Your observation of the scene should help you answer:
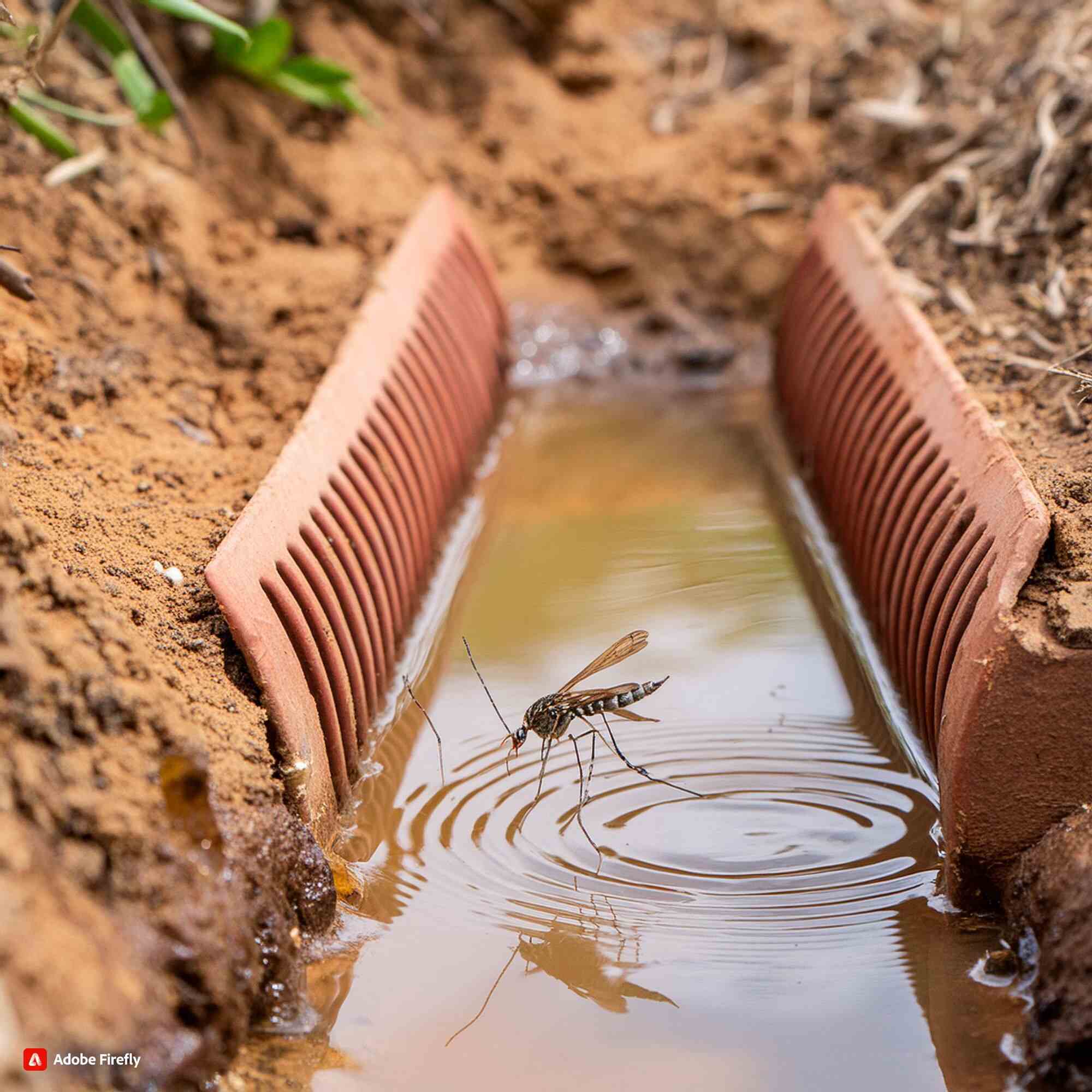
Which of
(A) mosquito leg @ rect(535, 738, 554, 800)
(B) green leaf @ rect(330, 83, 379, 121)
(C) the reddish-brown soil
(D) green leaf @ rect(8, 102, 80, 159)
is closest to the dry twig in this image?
(C) the reddish-brown soil

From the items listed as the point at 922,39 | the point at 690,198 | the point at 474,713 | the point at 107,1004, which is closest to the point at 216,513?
the point at 474,713

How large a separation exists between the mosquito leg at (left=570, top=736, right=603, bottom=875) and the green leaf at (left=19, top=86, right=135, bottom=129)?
2.25 metres

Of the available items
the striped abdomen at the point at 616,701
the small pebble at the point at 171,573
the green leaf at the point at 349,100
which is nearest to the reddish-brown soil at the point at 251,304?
the small pebble at the point at 171,573

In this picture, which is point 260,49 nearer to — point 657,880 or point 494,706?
point 494,706

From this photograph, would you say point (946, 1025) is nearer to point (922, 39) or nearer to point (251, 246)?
point (251, 246)

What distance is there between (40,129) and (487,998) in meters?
2.67

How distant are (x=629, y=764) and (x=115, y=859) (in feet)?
3.96

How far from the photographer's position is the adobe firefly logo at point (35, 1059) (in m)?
1.58

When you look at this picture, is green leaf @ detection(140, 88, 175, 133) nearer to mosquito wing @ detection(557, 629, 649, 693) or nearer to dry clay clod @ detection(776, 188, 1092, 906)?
dry clay clod @ detection(776, 188, 1092, 906)

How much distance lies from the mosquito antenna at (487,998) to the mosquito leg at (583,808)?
0.25m

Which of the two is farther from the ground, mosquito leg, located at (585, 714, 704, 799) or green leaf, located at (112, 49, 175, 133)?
green leaf, located at (112, 49, 175, 133)

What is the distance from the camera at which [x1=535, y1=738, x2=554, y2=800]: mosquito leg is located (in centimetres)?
280

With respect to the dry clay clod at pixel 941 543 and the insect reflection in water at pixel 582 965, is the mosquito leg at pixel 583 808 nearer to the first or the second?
the insect reflection in water at pixel 582 965

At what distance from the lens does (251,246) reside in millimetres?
4617
